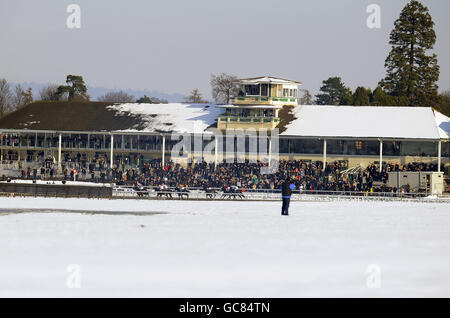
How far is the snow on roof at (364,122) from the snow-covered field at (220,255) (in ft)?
110

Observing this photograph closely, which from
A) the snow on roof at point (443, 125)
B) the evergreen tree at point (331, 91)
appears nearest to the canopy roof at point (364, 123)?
the snow on roof at point (443, 125)

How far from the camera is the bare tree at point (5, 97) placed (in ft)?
423

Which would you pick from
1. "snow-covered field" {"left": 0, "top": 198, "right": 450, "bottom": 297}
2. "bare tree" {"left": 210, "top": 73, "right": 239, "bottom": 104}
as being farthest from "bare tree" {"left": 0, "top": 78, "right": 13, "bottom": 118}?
"snow-covered field" {"left": 0, "top": 198, "right": 450, "bottom": 297}

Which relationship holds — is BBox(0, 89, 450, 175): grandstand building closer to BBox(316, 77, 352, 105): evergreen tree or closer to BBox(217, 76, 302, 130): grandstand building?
BBox(217, 76, 302, 130): grandstand building

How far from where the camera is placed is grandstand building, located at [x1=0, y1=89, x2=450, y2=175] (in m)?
64.9

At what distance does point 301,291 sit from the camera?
17562mm

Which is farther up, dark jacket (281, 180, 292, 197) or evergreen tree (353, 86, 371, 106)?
evergreen tree (353, 86, 371, 106)

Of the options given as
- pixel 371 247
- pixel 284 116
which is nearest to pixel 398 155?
pixel 284 116

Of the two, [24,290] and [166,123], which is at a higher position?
[166,123]

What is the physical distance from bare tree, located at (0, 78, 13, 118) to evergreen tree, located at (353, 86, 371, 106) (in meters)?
56.6

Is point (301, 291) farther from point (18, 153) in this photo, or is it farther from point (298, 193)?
point (18, 153)

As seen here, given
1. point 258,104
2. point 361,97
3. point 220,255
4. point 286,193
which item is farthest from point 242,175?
point 361,97
